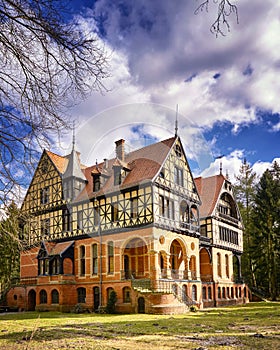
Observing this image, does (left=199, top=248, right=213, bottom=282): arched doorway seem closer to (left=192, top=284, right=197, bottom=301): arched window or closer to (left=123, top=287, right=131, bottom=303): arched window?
(left=192, top=284, right=197, bottom=301): arched window

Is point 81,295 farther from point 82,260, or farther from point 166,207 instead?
point 166,207

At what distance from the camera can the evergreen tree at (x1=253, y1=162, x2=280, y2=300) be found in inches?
1476

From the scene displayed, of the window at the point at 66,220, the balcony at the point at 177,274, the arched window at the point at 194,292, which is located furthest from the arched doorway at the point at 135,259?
the window at the point at 66,220

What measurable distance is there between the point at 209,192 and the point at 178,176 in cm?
878

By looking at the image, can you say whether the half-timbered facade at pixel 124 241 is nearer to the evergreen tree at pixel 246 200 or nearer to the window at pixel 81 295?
the window at pixel 81 295

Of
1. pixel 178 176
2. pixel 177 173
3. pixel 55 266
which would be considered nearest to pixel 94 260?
pixel 55 266

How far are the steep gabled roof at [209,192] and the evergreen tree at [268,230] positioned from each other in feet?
18.6

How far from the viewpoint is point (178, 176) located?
27953 millimetres

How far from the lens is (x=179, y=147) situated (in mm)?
28656

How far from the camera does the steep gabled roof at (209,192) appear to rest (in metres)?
33.8

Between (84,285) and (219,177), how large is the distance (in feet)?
55.0

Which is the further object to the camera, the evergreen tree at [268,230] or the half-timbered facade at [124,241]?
the evergreen tree at [268,230]

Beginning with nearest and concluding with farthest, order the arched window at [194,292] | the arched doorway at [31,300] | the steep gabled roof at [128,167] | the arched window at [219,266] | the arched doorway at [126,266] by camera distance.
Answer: the steep gabled roof at [128,167] → the arched doorway at [126,266] → the arched window at [194,292] → the arched doorway at [31,300] → the arched window at [219,266]

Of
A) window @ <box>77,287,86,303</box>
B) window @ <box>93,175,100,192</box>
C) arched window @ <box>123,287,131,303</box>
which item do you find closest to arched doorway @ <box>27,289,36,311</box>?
window @ <box>77,287,86,303</box>
